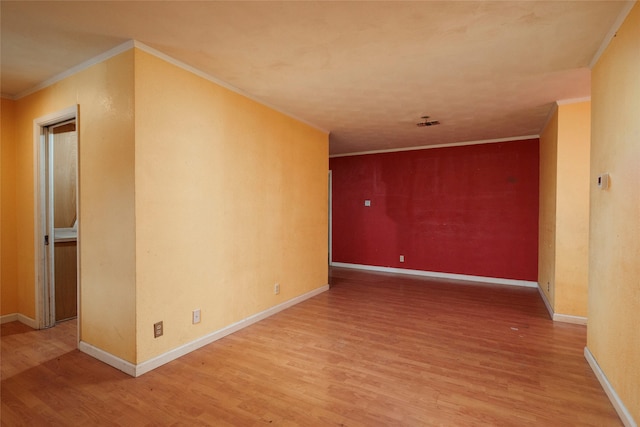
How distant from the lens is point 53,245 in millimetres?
3340

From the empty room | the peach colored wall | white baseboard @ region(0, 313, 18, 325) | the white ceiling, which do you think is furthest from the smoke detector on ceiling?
white baseboard @ region(0, 313, 18, 325)

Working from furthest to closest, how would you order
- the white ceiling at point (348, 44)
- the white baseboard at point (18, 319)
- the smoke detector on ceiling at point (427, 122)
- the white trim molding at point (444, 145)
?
1. the white trim molding at point (444, 145)
2. the smoke detector on ceiling at point (427, 122)
3. the white baseboard at point (18, 319)
4. the white ceiling at point (348, 44)

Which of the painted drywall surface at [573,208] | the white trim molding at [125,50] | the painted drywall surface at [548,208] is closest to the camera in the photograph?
the white trim molding at [125,50]

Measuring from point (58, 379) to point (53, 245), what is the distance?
63.3 inches

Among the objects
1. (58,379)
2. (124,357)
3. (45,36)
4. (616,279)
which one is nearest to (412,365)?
(616,279)

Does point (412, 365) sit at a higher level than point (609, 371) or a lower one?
lower

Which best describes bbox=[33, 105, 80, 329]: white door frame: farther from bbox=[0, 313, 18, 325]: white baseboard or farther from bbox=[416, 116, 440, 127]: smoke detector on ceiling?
bbox=[416, 116, 440, 127]: smoke detector on ceiling

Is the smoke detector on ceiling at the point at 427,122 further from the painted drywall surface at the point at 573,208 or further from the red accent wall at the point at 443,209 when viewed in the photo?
the red accent wall at the point at 443,209

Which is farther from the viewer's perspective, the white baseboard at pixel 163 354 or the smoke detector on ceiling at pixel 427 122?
the smoke detector on ceiling at pixel 427 122

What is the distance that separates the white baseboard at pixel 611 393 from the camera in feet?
6.02

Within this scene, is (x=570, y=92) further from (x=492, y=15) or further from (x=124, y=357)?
(x=124, y=357)

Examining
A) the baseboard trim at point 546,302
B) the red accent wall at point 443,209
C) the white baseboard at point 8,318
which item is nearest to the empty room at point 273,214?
the white baseboard at point 8,318

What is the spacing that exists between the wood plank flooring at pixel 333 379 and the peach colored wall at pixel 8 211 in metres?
0.36

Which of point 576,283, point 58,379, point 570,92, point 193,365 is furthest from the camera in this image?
point 576,283
